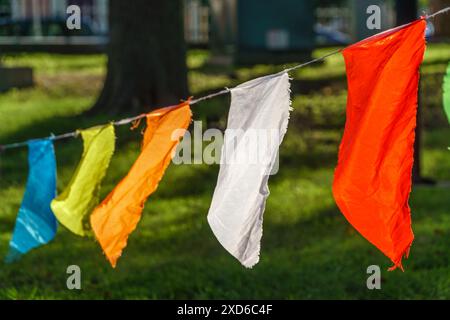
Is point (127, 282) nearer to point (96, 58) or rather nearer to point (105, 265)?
point (105, 265)

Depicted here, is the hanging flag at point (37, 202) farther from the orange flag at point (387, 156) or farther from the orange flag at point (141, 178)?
the orange flag at point (387, 156)

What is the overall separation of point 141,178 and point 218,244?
10.8ft

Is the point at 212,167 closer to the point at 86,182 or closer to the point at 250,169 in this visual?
the point at 86,182

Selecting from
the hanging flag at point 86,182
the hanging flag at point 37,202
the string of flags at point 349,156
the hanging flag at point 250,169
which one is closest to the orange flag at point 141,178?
the string of flags at point 349,156

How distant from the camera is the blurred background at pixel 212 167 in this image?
308 inches

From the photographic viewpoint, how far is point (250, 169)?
5375mm

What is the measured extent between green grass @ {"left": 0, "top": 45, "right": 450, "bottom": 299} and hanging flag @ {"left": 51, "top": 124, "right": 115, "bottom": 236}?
1.42 m

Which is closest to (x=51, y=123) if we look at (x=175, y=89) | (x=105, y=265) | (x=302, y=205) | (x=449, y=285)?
(x=175, y=89)

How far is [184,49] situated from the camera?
45.8 ft

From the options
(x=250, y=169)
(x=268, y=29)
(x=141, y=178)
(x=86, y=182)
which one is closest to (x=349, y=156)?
(x=250, y=169)

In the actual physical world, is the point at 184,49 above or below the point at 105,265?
above

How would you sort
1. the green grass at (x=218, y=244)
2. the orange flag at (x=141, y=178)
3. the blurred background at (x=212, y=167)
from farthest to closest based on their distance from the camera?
the blurred background at (x=212, y=167) → the green grass at (x=218, y=244) → the orange flag at (x=141, y=178)

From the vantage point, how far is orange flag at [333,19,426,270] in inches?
201

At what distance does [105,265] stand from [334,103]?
726 cm
